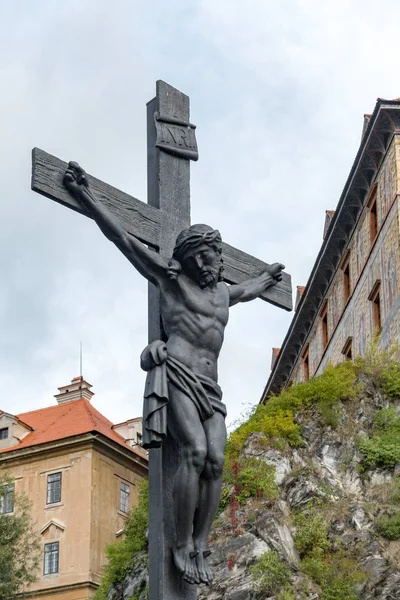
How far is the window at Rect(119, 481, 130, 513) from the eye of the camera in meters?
48.3

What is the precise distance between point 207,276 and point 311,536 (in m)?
18.5

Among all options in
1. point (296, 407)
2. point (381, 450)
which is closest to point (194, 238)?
point (381, 450)

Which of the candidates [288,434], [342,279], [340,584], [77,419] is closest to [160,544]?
[340,584]

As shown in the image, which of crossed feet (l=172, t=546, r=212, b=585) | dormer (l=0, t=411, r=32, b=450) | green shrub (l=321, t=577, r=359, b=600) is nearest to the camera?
crossed feet (l=172, t=546, r=212, b=585)

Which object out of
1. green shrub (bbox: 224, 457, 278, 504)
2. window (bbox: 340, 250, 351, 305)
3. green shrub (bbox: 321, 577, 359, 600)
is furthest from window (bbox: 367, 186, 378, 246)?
green shrub (bbox: 321, 577, 359, 600)

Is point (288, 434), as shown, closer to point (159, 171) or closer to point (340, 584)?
point (340, 584)

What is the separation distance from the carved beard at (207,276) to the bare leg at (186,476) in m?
0.83

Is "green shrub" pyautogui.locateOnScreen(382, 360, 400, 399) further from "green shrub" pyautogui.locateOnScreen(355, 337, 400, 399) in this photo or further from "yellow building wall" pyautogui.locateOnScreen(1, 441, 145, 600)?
"yellow building wall" pyautogui.locateOnScreen(1, 441, 145, 600)

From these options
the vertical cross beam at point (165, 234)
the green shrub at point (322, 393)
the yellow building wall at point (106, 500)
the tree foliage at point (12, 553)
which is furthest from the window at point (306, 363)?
the vertical cross beam at point (165, 234)

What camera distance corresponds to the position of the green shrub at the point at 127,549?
26.5 metres

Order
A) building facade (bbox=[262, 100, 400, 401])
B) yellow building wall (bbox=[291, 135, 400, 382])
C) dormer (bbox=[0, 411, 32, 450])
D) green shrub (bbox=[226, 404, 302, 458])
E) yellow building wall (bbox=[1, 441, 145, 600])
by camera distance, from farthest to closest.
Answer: dormer (bbox=[0, 411, 32, 450])
yellow building wall (bbox=[1, 441, 145, 600])
building facade (bbox=[262, 100, 400, 401])
yellow building wall (bbox=[291, 135, 400, 382])
green shrub (bbox=[226, 404, 302, 458])

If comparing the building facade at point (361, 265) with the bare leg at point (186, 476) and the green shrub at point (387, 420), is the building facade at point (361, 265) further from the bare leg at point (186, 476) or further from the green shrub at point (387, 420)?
the bare leg at point (186, 476)

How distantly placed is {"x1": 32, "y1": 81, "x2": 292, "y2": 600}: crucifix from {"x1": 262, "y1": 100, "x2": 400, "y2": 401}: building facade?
78.5ft

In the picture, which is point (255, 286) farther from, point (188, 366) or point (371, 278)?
point (371, 278)
